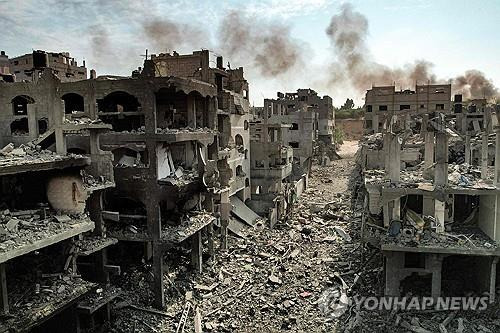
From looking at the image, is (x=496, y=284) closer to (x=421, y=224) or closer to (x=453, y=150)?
(x=421, y=224)

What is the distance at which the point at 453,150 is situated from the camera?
3081 cm

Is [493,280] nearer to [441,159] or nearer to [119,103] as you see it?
[441,159]

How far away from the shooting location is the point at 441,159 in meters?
16.9

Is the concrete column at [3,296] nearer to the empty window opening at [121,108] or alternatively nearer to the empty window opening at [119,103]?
the empty window opening at [121,108]

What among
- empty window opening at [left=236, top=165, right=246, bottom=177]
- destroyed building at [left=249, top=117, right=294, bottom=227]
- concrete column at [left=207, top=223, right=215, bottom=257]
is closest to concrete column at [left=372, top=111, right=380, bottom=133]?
destroyed building at [left=249, top=117, right=294, bottom=227]

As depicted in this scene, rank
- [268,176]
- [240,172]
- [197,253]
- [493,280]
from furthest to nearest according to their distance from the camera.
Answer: [268,176], [240,172], [197,253], [493,280]

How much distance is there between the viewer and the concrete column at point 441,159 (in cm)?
1670

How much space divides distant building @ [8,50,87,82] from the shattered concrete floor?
38.7 ft

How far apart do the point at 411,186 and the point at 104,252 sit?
42.9 feet

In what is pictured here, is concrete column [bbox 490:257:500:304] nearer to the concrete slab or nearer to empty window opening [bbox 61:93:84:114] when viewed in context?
the concrete slab

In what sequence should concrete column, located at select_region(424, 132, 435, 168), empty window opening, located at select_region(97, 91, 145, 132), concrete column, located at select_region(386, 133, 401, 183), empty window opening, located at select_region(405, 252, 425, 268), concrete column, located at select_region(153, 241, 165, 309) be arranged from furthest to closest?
empty window opening, located at select_region(97, 91, 145, 132) → concrete column, located at select_region(424, 132, 435, 168) → empty window opening, located at select_region(405, 252, 425, 268) → concrete column, located at select_region(153, 241, 165, 309) → concrete column, located at select_region(386, 133, 401, 183)

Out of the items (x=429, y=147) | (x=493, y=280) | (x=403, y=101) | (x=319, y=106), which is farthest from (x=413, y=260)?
(x=319, y=106)

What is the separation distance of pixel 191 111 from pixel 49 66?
13.9m

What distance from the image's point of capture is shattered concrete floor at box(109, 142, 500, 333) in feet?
54.0
